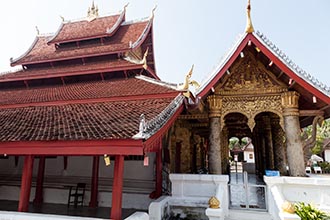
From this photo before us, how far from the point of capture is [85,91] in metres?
8.69

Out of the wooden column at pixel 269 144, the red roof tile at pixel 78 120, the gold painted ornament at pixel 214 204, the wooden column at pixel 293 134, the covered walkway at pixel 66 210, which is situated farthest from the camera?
the wooden column at pixel 269 144

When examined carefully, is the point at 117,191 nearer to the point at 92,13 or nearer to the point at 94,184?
the point at 94,184

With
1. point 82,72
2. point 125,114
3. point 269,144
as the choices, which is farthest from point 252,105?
point 82,72

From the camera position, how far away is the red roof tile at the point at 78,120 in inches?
188

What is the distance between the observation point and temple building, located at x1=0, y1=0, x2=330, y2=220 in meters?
4.89

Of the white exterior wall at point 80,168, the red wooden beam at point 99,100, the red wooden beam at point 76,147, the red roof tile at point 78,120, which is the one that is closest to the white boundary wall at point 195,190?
the white exterior wall at point 80,168

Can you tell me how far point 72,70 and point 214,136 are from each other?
6565 mm

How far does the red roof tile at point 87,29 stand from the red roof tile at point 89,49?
1.42 ft

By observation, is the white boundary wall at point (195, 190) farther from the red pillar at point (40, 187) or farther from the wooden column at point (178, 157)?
the red pillar at point (40, 187)

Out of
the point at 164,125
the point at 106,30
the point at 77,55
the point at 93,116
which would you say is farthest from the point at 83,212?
the point at 106,30

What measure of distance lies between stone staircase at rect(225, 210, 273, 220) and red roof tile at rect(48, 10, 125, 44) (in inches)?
377

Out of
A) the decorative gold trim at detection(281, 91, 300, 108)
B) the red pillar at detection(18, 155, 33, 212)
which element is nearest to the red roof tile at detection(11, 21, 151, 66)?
the red pillar at detection(18, 155, 33, 212)

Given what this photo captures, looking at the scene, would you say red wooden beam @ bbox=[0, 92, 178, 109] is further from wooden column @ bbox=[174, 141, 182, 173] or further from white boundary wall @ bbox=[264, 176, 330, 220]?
white boundary wall @ bbox=[264, 176, 330, 220]

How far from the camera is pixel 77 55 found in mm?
10836
